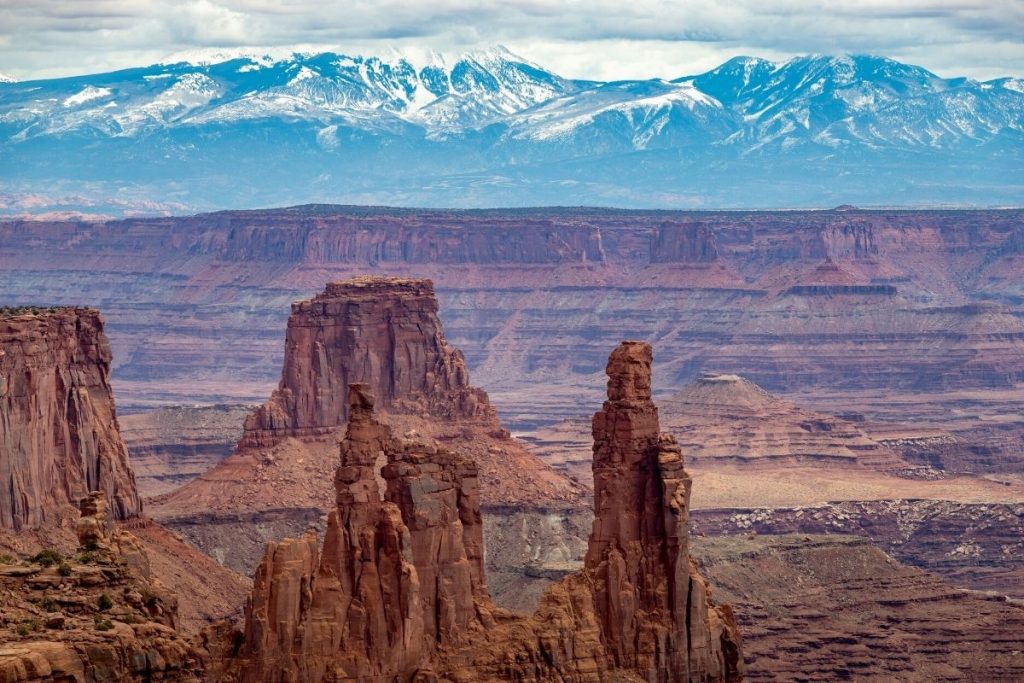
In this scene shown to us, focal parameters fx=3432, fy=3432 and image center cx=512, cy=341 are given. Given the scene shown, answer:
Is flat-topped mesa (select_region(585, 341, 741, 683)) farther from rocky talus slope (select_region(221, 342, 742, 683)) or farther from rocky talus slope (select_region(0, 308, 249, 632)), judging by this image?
rocky talus slope (select_region(0, 308, 249, 632))

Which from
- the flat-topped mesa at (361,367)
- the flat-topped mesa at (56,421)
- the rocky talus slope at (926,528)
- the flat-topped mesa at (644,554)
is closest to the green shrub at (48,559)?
the flat-topped mesa at (644,554)

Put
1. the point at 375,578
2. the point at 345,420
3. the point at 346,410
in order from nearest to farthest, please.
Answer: the point at 375,578
the point at 345,420
the point at 346,410

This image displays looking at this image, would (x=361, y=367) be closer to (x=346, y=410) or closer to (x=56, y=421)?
(x=346, y=410)

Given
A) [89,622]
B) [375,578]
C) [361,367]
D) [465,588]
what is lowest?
[89,622]

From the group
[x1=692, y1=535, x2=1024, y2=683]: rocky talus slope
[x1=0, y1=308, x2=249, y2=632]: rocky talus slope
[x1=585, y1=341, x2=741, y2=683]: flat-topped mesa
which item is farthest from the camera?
[x1=692, y1=535, x2=1024, y2=683]: rocky talus slope

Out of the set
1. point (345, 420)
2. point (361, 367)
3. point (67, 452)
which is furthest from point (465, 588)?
point (361, 367)

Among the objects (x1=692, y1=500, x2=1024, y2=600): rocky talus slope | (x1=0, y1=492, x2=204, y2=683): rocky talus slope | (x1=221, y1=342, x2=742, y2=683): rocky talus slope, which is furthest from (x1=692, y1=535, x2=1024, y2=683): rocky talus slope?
(x1=0, y1=492, x2=204, y2=683): rocky talus slope

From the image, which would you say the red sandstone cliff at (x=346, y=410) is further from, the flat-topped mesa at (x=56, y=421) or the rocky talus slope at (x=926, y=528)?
the rocky talus slope at (x=926, y=528)
